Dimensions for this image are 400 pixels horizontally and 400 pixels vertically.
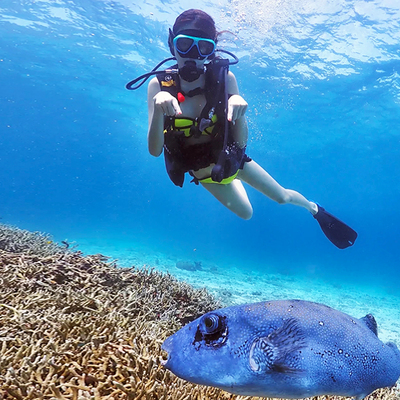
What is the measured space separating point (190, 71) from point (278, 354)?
13.6 feet

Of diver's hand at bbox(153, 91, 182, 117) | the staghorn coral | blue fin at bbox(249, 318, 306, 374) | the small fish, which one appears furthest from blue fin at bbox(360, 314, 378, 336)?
the staghorn coral

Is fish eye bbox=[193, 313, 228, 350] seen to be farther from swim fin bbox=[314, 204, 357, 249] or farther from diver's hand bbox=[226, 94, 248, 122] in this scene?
swim fin bbox=[314, 204, 357, 249]

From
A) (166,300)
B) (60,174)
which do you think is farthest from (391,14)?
(60,174)

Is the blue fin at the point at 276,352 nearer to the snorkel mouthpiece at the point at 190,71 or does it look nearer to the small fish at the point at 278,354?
the small fish at the point at 278,354

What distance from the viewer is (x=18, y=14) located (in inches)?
896

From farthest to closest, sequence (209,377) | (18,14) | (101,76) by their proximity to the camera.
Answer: (101,76) → (18,14) → (209,377)

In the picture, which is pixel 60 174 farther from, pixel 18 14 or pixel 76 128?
pixel 18 14

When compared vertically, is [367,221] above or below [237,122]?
below

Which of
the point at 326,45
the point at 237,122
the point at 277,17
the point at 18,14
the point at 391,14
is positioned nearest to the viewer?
the point at 237,122

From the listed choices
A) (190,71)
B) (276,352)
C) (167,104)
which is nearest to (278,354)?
(276,352)

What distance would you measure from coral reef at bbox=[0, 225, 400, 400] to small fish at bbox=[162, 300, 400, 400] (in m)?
0.94

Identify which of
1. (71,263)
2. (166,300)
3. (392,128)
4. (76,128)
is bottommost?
(76,128)

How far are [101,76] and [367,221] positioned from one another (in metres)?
153

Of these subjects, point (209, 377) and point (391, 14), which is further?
point (391, 14)
